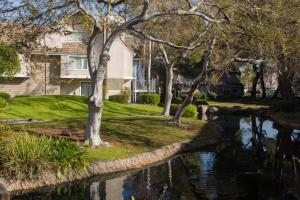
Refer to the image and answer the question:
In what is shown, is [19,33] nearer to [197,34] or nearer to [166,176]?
[166,176]

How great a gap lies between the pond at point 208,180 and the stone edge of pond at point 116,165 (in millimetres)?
374

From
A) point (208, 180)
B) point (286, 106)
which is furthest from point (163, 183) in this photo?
point (286, 106)

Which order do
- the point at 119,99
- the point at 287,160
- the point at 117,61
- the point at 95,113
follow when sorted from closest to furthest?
the point at 95,113, the point at 287,160, the point at 119,99, the point at 117,61

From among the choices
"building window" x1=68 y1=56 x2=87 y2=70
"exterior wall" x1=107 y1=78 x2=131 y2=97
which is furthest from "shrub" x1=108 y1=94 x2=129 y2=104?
"exterior wall" x1=107 y1=78 x2=131 y2=97

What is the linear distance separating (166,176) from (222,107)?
1462 inches

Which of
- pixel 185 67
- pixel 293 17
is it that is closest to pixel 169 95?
pixel 293 17

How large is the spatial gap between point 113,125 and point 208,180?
10557 millimetres

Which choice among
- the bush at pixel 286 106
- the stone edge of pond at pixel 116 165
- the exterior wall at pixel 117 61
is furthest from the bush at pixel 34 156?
the exterior wall at pixel 117 61

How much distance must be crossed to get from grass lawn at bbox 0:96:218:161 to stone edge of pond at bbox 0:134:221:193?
386 mm

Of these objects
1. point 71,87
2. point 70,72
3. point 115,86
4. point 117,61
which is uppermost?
point 117,61

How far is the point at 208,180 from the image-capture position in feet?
60.3

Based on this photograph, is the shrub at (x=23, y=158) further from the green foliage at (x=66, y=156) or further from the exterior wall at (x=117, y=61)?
the exterior wall at (x=117, y=61)

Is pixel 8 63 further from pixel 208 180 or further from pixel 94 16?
pixel 208 180

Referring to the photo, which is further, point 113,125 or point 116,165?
point 113,125
